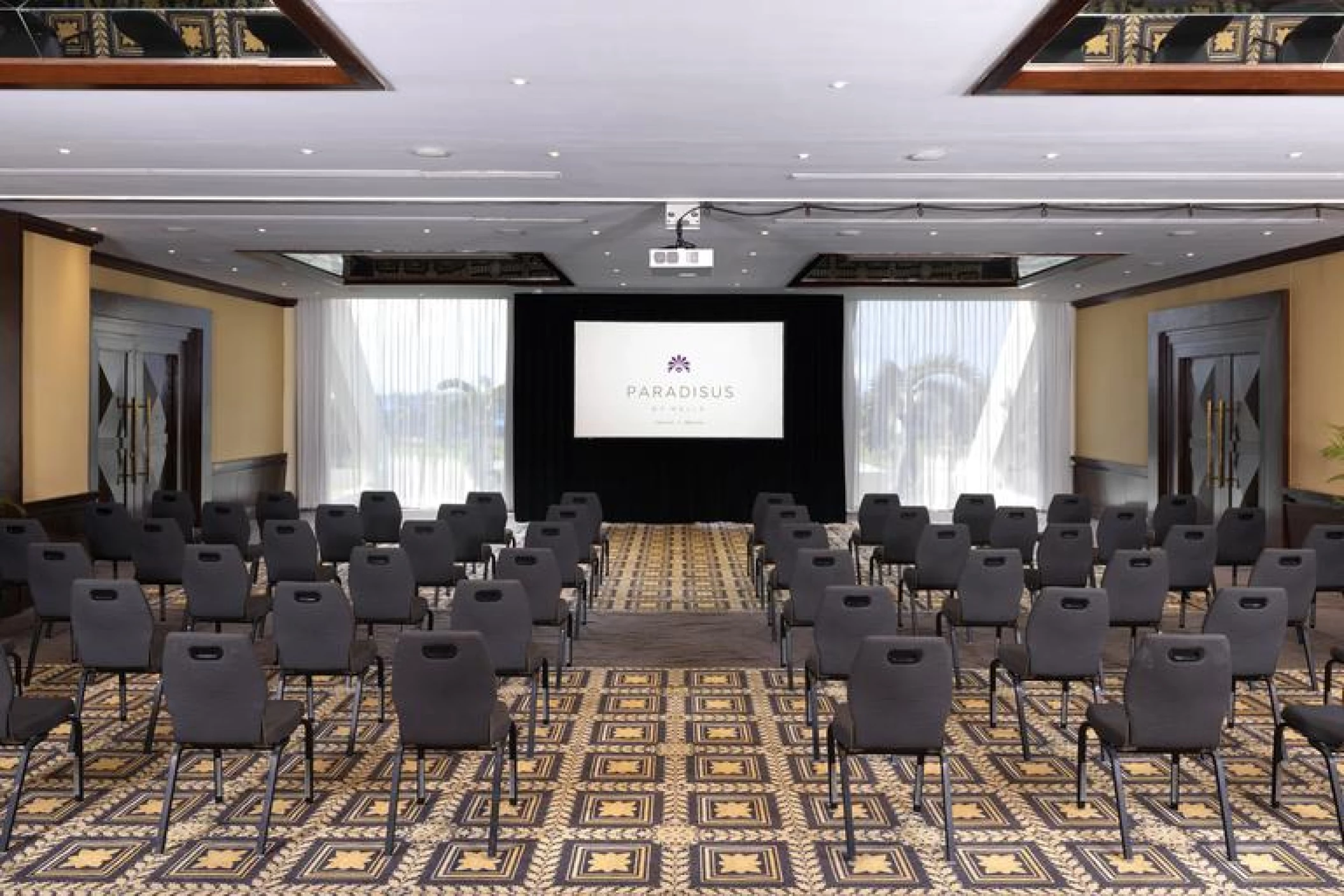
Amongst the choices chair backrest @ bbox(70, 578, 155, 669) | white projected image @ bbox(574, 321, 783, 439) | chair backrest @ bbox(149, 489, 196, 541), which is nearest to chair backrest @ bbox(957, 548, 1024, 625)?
chair backrest @ bbox(70, 578, 155, 669)

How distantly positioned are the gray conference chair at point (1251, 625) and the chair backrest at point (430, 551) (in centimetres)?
506

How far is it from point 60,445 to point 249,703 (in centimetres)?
745

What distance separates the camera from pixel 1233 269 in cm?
1343

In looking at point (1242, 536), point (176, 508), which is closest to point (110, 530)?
point (176, 508)

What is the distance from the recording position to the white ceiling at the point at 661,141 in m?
5.13

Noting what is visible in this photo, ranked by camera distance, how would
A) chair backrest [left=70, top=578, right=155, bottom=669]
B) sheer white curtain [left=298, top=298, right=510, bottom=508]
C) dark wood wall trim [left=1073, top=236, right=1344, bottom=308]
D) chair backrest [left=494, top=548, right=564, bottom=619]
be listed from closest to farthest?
1. chair backrest [left=70, top=578, right=155, bottom=669]
2. chair backrest [left=494, top=548, right=564, bottom=619]
3. dark wood wall trim [left=1073, top=236, right=1344, bottom=308]
4. sheer white curtain [left=298, top=298, right=510, bottom=508]

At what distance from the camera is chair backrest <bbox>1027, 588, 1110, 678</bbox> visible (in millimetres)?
5598

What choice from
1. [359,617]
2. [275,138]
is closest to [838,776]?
[359,617]

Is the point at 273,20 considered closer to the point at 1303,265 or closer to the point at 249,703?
the point at 249,703

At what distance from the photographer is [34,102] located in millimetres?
6250

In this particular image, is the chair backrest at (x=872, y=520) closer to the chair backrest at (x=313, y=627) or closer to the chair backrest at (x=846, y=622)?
the chair backrest at (x=846, y=622)

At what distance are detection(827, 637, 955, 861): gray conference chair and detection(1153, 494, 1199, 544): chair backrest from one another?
735cm

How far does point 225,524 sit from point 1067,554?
690 centimetres

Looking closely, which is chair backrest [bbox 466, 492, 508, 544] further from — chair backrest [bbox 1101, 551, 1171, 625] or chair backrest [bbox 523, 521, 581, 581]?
chair backrest [bbox 1101, 551, 1171, 625]
